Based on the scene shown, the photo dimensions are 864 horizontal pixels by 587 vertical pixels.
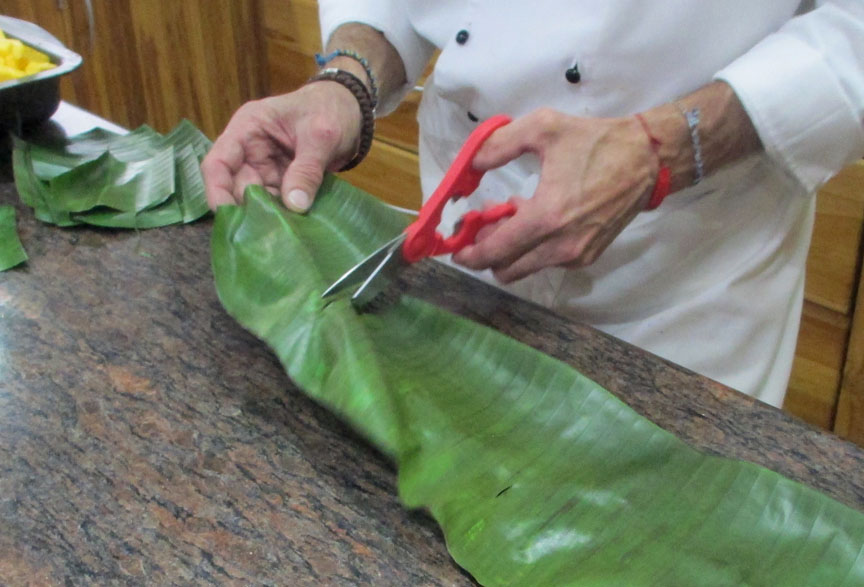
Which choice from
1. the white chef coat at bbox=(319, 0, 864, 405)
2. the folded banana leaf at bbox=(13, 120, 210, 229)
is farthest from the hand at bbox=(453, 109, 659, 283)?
the folded banana leaf at bbox=(13, 120, 210, 229)

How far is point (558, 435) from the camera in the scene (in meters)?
0.57

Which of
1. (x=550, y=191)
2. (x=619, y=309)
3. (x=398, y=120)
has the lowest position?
(x=398, y=120)

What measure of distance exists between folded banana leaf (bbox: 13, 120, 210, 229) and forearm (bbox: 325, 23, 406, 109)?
0.21 m

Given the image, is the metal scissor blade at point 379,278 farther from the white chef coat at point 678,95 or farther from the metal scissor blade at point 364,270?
the white chef coat at point 678,95

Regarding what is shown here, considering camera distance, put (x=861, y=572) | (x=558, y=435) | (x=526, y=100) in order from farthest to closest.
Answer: (x=526, y=100)
(x=558, y=435)
(x=861, y=572)

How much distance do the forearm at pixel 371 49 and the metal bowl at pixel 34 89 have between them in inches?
13.9

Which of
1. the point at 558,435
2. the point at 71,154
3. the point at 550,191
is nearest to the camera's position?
the point at 558,435

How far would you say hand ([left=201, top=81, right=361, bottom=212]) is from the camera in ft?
2.58

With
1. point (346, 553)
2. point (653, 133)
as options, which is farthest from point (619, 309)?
point (346, 553)

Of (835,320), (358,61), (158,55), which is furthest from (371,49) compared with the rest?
(158,55)

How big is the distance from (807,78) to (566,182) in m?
0.23

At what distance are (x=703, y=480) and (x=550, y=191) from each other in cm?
27

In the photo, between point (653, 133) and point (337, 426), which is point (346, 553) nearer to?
point (337, 426)

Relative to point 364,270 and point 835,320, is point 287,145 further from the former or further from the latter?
point 835,320
